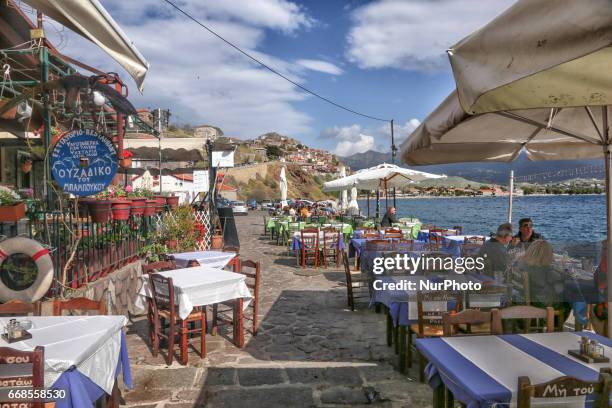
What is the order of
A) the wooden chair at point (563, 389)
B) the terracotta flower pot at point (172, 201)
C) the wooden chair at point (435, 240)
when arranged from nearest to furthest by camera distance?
1. the wooden chair at point (563, 389)
2. the wooden chair at point (435, 240)
3. the terracotta flower pot at point (172, 201)

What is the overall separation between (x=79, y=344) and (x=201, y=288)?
1922 mm

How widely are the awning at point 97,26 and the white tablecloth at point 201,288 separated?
95.7 inches

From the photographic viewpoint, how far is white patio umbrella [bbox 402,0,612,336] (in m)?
1.61

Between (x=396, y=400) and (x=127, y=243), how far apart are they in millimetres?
4738

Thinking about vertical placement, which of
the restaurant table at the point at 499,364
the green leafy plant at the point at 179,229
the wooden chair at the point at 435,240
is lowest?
the restaurant table at the point at 499,364

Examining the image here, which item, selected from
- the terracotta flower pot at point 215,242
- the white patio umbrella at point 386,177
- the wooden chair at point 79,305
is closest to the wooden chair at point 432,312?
the wooden chair at point 79,305

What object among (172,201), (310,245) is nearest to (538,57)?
(172,201)

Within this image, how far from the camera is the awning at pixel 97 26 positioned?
200cm

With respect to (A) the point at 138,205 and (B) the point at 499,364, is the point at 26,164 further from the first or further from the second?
(B) the point at 499,364

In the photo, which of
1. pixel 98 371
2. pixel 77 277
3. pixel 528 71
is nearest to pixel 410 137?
pixel 528 71

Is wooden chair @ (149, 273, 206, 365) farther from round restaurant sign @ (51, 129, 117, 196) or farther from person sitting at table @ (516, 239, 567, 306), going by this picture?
person sitting at table @ (516, 239, 567, 306)

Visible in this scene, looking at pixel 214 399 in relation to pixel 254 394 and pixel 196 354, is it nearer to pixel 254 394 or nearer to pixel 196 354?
pixel 254 394

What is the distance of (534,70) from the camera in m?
1.73

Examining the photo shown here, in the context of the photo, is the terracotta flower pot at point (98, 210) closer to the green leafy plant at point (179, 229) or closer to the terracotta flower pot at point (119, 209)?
the terracotta flower pot at point (119, 209)
